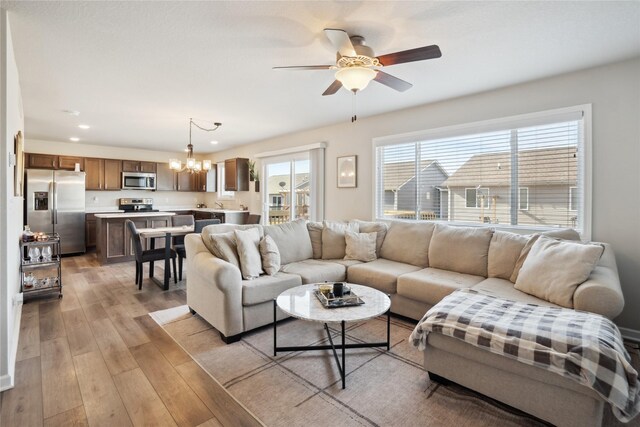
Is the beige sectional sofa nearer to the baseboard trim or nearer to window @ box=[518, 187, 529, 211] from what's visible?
window @ box=[518, 187, 529, 211]

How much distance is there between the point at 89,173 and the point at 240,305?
20.7 ft

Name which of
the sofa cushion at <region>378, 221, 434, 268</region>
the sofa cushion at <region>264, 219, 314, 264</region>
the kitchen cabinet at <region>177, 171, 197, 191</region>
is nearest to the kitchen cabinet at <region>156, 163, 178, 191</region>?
the kitchen cabinet at <region>177, 171, 197, 191</region>

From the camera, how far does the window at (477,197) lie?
12.2 ft

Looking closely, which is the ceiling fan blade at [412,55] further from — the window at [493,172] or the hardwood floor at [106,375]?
the hardwood floor at [106,375]

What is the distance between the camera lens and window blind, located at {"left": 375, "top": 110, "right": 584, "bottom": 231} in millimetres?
3160

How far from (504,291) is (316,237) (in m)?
2.20

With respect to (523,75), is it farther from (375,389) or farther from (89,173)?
(89,173)

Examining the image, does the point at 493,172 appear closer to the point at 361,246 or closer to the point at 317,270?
the point at 361,246

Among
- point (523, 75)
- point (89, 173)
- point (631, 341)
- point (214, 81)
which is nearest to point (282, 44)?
point (214, 81)

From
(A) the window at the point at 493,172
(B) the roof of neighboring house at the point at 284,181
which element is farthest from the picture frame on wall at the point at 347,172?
(B) the roof of neighboring house at the point at 284,181

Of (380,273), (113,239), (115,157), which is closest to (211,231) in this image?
(380,273)

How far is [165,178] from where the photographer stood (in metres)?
7.91

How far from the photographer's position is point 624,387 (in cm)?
144

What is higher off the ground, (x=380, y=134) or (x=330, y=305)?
(x=380, y=134)
